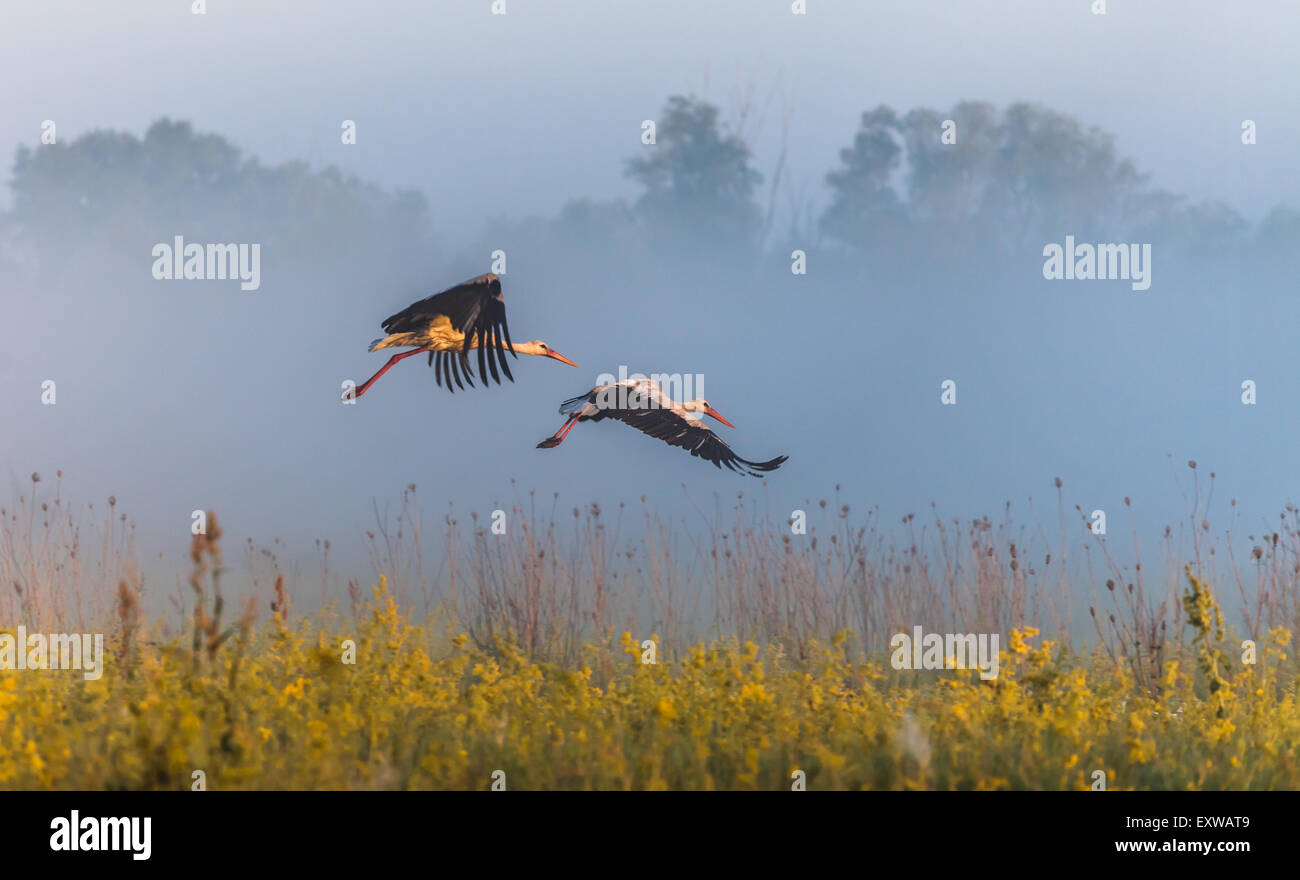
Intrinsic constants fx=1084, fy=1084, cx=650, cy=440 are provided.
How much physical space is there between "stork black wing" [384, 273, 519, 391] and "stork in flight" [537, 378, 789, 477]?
102 cm

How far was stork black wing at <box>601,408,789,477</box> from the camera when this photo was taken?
7625 millimetres

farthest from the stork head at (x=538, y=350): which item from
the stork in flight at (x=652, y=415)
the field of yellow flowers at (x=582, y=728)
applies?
the field of yellow flowers at (x=582, y=728)

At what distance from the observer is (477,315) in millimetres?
6426

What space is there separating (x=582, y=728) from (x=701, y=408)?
3.75 metres

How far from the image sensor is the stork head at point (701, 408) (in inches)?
308

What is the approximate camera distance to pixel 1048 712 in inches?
183

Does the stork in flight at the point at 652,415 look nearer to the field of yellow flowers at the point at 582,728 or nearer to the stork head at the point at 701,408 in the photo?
the stork head at the point at 701,408

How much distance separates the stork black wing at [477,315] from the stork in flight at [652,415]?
3.34ft

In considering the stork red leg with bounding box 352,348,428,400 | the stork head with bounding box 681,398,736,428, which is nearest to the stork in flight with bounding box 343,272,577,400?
the stork red leg with bounding box 352,348,428,400
